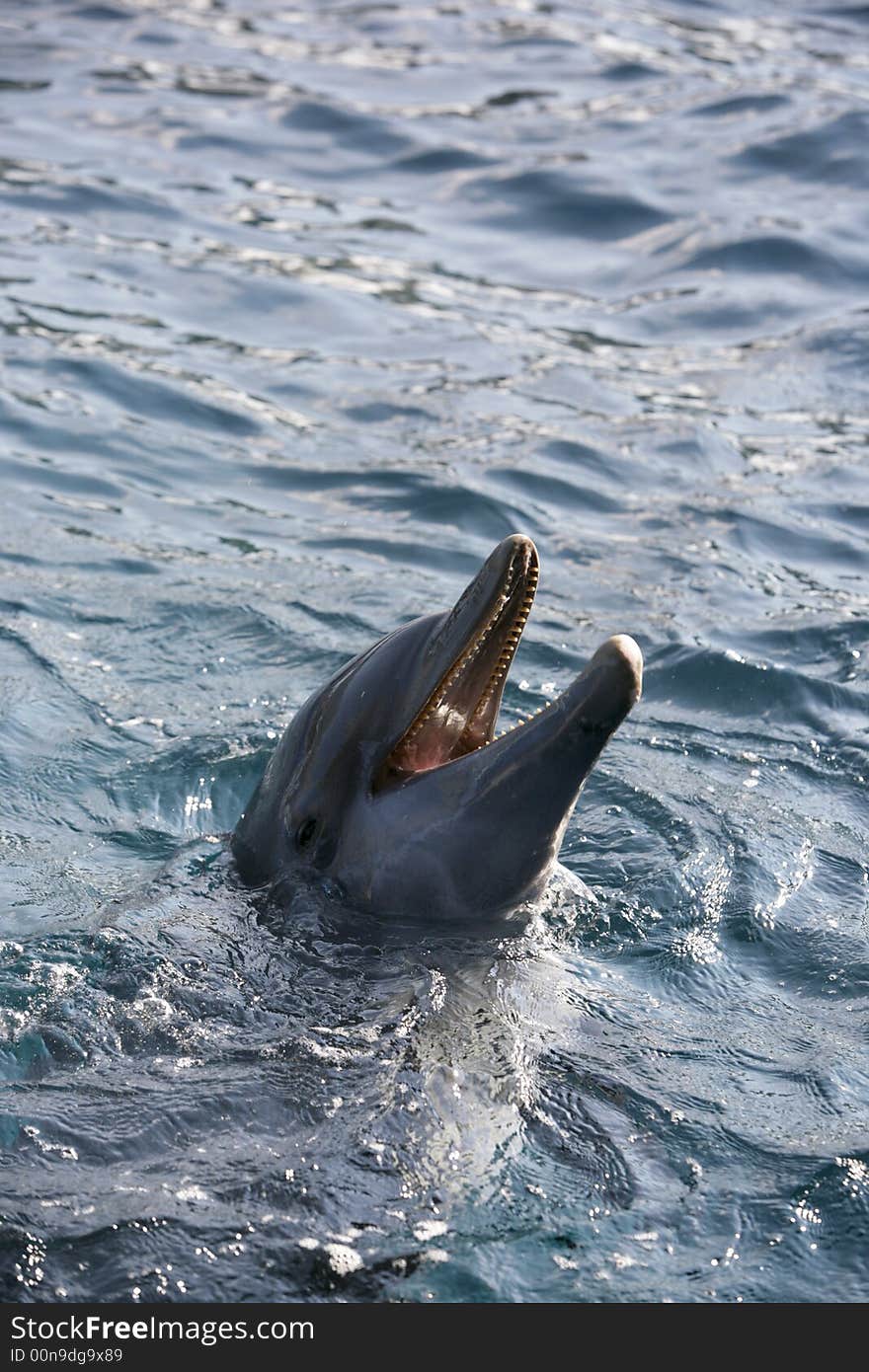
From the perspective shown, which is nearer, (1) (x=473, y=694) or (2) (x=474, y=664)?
(2) (x=474, y=664)

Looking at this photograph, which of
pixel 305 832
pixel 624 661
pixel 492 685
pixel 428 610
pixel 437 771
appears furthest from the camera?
pixel 428 610

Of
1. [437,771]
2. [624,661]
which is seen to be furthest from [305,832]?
[624,661]

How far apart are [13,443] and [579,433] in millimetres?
4027

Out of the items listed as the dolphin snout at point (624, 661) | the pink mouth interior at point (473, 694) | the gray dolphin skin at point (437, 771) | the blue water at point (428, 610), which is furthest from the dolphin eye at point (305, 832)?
the dolphin snout at point (624, 661)

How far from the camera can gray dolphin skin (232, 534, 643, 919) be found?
548cm

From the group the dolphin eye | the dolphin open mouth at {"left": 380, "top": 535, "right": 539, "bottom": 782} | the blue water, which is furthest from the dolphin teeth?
the blue water

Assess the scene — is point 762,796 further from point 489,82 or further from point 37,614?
point 489,82

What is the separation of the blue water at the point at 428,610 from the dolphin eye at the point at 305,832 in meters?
0.24

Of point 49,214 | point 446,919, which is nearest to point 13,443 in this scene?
point 49,214

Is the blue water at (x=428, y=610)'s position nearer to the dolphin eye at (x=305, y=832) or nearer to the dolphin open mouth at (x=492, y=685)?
the dolphin eye at (x=305, y=832)

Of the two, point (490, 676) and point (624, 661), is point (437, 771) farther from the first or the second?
point (624, 661)

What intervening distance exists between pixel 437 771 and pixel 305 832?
0.61m

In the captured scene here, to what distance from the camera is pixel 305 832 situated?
6.11 m
